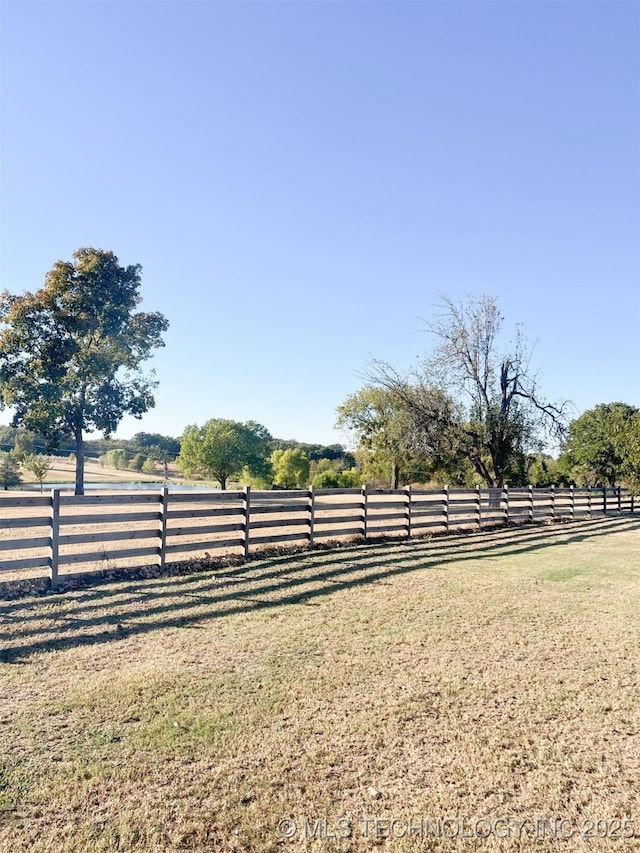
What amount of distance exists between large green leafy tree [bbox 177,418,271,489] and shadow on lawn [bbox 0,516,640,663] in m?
24.2

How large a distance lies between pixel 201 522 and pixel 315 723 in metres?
15.2

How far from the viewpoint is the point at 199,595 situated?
303 inches

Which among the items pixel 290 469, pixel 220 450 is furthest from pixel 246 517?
pixel 290 469

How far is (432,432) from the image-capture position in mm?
22250

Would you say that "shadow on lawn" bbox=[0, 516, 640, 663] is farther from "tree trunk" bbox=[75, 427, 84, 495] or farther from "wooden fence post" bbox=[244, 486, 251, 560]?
"tree trunk" bbox=[75, 427, 84, 495]

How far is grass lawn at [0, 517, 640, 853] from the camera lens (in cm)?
276

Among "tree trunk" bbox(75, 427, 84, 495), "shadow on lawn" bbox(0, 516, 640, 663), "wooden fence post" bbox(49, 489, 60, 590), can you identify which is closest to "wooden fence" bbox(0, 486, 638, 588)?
"wooden fence post" bbox(49, 489, 60, 590)

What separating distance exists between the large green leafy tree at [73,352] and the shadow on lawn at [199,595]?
1815 centimetres

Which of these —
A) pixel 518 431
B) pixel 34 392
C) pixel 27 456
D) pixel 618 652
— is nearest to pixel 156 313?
pixel 34 392

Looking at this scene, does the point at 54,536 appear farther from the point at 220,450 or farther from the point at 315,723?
the point at 220,450

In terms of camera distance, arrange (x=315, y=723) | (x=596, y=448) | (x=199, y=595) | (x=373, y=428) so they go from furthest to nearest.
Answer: (x=373, y=428), (x=596, y=448), (x=199, y=595), (x=315, y=723)

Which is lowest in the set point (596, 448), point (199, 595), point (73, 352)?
Result: point (199, 595)

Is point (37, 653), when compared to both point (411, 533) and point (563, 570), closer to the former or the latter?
point (563, 570)

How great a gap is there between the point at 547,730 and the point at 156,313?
30869 mm
